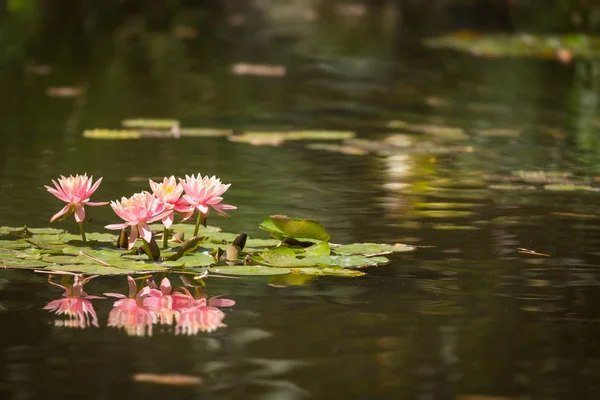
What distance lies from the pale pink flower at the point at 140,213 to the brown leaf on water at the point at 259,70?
10.6 m

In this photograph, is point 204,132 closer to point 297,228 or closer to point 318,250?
point 297,228

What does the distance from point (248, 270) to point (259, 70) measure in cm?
1118

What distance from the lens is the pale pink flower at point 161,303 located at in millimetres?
5305

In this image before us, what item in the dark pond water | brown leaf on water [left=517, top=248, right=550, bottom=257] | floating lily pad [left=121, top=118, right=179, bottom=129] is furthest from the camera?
floating lily pad [left=121, top=118, right=179, bottom=129]

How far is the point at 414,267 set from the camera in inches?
249

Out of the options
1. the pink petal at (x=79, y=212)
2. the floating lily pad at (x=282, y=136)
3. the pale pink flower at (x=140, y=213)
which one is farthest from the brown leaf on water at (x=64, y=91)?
the pale pink flower at (x=140, y=213)

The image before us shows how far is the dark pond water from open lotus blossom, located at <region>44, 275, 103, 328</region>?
0.16ft

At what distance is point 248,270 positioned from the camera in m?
6.06

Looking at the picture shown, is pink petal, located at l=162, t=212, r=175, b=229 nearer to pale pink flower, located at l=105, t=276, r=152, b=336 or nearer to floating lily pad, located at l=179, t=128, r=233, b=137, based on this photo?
pale pink flower, located at l=105, t=276, r=152, b=336

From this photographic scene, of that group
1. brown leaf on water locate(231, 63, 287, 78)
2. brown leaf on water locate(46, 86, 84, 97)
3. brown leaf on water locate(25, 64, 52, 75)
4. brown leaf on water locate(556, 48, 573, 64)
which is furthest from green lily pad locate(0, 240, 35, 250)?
brown leaf on water locate(556, 48, 573, 64)

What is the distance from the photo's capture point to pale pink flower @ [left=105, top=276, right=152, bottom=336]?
202 inches

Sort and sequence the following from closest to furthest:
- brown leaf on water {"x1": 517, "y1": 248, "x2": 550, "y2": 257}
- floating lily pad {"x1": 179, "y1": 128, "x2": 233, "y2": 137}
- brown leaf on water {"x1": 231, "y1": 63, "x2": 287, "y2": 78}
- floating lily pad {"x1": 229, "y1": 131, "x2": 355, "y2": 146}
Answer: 1. brown leaf on water {"x1": 517, "y1": 248, "x2": 550, "y2": 257}
2. floating lily pad {"x1": 229, "y1": 131, "x2": 355, "y2": 146}
3. floating lily pad {"x1": 179, "y1": 128, "x2": 233, "y2": 137}
4. brown leaf on water {"x1": 231, "y1": 63, "x2": 287, "y2": 78}

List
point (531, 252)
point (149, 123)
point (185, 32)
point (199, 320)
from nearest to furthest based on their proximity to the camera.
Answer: point (199, 320), point (531, 252), point (149, 123), point (185, 32)

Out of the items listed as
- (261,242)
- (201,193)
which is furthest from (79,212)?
(261,242)
